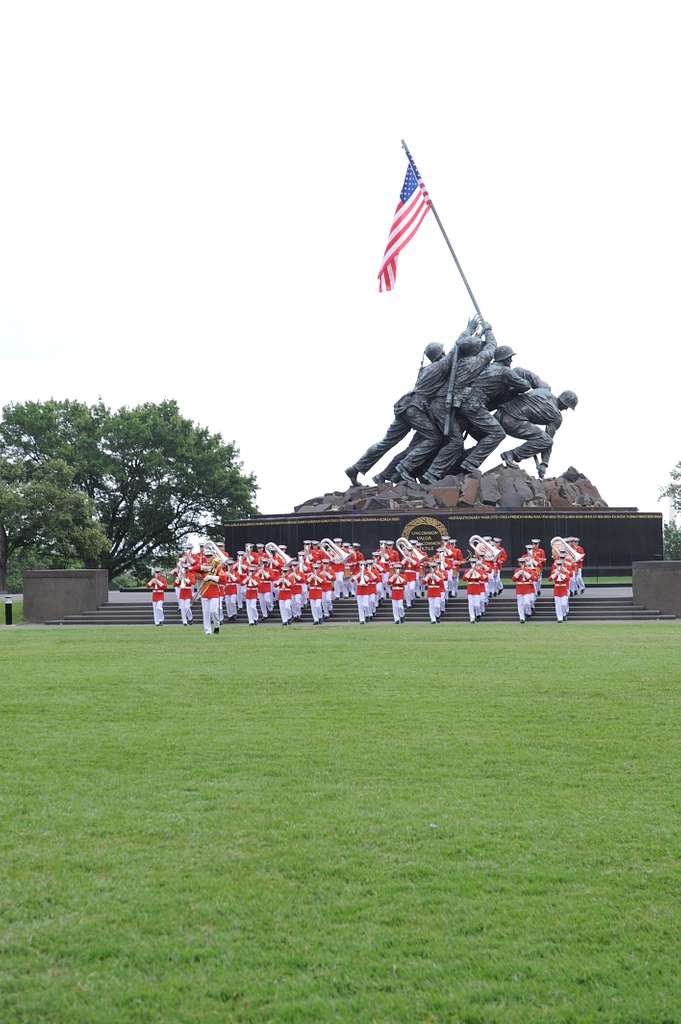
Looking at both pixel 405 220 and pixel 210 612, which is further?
pixel 405 220

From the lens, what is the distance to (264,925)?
14.2 feet

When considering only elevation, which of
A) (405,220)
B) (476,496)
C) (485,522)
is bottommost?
(485,522)

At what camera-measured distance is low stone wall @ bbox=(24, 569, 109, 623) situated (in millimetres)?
28188

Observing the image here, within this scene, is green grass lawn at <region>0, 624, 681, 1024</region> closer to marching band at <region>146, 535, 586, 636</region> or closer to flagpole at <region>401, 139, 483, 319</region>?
marching band at <region>146, 535, 586, 636</region>

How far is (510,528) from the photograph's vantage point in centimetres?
3291

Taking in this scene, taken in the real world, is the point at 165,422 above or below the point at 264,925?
above

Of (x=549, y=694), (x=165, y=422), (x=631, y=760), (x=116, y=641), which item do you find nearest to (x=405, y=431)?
(x=165, y=422)

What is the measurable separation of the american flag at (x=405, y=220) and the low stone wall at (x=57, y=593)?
1349 cm

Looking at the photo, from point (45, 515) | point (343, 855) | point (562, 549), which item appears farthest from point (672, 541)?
point (343, 855)

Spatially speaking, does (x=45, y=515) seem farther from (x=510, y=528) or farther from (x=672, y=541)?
(x=672, y=541)

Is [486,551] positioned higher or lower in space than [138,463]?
lower

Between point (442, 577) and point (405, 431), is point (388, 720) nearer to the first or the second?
point (442, 577)

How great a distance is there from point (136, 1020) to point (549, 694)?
23.8 feet

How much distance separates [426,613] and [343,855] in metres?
20.4
